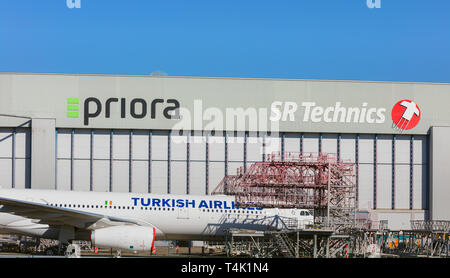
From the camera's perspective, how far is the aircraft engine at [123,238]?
26.1 m

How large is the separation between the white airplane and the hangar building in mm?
10252

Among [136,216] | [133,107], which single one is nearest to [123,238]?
[136,216]

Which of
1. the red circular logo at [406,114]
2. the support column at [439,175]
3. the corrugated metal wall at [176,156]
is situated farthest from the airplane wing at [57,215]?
the support column at [439,175]

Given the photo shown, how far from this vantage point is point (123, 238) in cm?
2620

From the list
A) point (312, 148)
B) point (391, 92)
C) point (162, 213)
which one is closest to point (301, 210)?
point (162, 213)

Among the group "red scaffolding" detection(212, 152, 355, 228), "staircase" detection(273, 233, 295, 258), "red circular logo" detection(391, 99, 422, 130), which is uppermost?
"red circular logo" detection(391, 99, 422, 130)

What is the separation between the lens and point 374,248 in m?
31.6

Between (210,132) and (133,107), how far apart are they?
616 cm

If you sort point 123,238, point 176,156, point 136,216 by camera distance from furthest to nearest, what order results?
1. point 176,156
2. point 136,216
3. point 123,238

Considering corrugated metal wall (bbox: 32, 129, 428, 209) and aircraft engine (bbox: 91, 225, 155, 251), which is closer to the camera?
aircraft engine (bbox: 91, 225, 155, 251)

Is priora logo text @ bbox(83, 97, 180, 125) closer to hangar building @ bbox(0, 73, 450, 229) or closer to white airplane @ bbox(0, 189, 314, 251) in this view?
hangar building @ bbox(0, 73, 450, 229)

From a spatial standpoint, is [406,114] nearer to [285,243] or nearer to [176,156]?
[176,156]

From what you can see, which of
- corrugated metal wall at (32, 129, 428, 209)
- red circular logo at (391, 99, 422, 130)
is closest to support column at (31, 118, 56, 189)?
corrugated metal wall at (32, 129, 428, 209)

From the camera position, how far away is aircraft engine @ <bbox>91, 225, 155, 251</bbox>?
26.1 meters
